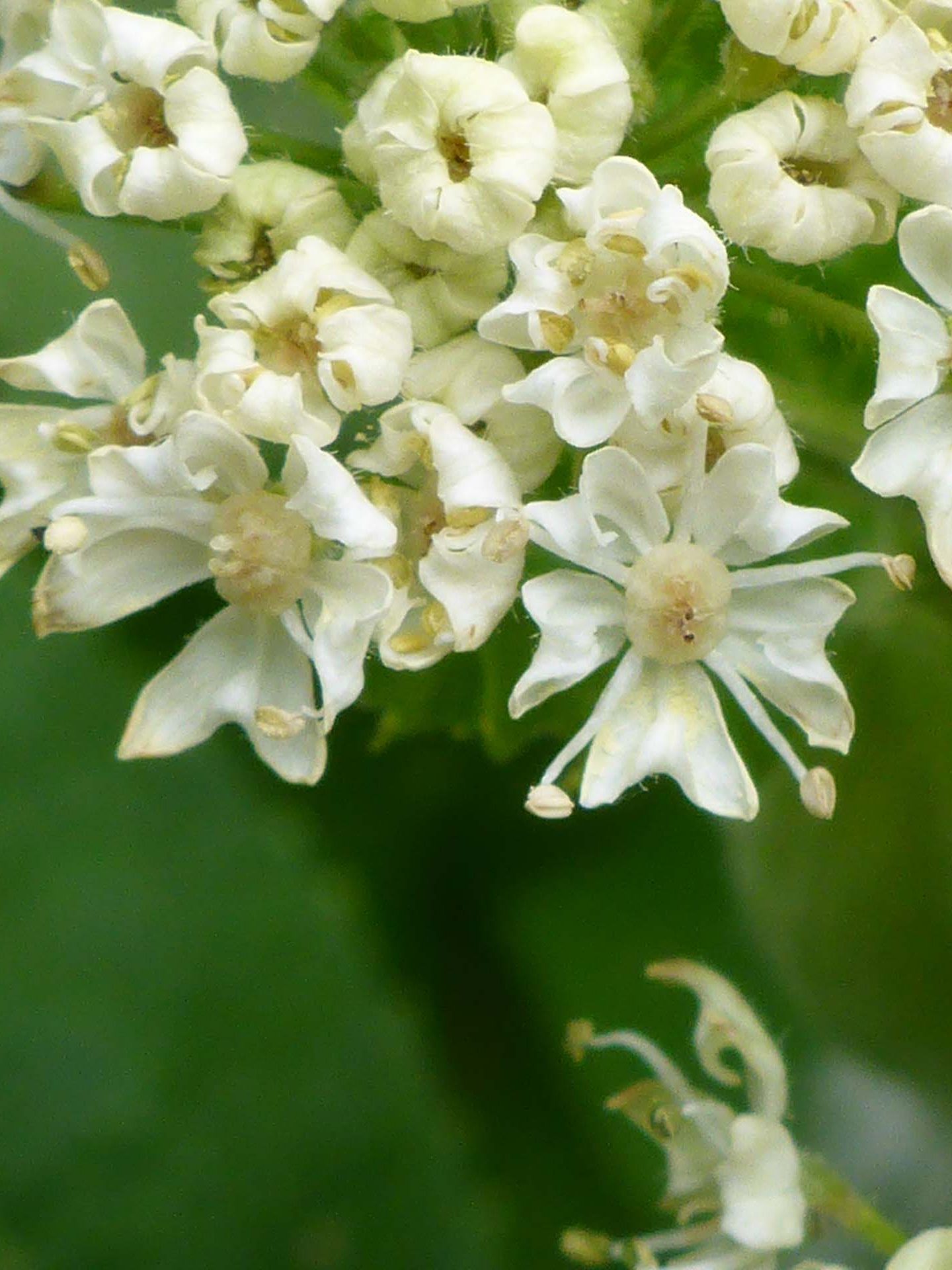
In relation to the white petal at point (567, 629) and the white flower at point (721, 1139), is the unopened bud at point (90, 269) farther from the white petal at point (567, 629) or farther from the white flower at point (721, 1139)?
the white flower at point (721, 1139)

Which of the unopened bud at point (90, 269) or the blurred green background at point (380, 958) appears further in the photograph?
the blurred green background at point (380, 958)

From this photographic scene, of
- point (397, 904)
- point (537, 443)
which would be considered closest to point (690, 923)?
point (397, 904)

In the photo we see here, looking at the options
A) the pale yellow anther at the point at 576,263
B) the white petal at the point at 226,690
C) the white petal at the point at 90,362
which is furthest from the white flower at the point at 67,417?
the pale yellow anther at the point at 576,263

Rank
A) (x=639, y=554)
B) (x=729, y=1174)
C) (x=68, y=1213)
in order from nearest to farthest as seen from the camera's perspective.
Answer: (x=639, y=554) < (x=729, y=1174) < (x=68, y=1213)

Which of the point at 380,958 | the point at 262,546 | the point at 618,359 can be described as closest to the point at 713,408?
the point at 618,359

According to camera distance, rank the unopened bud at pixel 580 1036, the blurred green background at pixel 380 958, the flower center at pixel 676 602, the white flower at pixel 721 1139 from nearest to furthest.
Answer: the flower center at pixel 676 602, the white flower at pixel 721 1139, the unopened bud at pixel 580 1036, the blurred green background at pixel 380 958

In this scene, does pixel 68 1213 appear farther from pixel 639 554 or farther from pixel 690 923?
pixel 639 554

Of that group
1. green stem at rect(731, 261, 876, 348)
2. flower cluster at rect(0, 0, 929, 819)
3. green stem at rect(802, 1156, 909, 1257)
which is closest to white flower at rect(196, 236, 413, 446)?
flower cluster at rect(0, 0, 929, 819)
